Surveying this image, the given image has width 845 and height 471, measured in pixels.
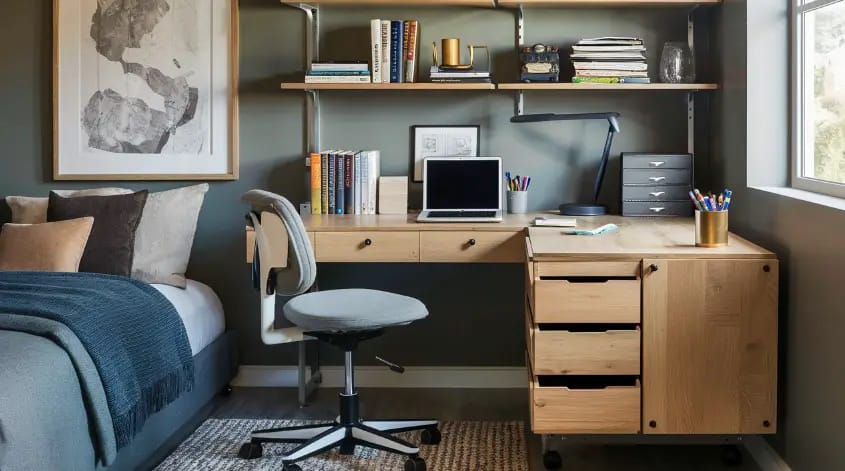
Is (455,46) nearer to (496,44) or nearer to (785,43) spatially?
(496,44)

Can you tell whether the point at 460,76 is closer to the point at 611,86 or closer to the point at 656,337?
the point at 611,86

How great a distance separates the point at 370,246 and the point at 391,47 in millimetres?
815

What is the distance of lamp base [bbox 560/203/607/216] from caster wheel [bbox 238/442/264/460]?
4.89 ft

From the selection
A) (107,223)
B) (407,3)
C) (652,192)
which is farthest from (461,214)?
(107,223)

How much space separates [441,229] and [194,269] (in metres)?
1.21

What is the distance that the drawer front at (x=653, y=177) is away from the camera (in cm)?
385

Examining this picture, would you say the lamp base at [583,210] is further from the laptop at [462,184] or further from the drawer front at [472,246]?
the drawer front at [472,246]

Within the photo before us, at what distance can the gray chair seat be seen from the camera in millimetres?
3027

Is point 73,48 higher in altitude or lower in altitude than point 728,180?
higher

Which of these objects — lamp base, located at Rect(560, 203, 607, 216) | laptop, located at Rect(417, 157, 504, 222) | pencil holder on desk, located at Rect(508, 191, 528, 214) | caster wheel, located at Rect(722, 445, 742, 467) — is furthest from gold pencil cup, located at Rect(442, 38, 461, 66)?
caster wheel, located at Rect(722, 445, 742, 467)

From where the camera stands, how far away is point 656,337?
2973 mm

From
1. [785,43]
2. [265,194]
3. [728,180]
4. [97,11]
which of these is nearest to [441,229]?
[265,194]

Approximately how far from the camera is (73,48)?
412 cm

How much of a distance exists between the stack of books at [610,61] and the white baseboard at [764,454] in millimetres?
1376
